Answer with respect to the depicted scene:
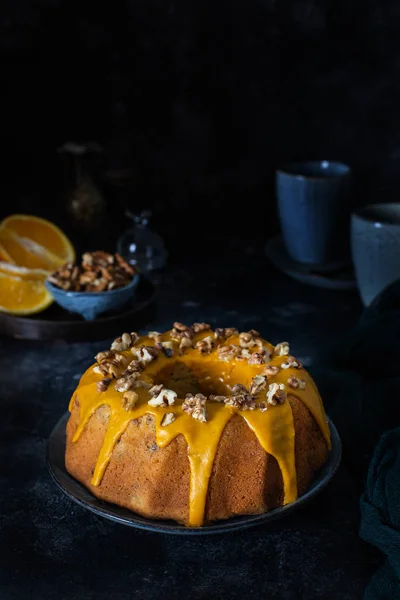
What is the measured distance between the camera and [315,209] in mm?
1501

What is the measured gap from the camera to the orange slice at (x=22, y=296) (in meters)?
1.31

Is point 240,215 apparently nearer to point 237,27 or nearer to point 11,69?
point 237,27

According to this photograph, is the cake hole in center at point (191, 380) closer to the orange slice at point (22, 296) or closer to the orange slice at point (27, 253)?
the orange slice at point (22, 296)

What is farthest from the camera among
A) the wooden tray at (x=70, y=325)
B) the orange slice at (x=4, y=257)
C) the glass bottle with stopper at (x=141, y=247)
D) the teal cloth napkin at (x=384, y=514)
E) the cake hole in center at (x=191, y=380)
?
the glass bottle with stopper at (x=141, y=247)

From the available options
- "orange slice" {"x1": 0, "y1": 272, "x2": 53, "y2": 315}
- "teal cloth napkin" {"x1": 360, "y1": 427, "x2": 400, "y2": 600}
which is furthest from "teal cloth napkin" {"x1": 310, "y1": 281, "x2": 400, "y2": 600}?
"orange slice" {"x1": 0, "y1": 272, "x2": 53, "y2": 315}

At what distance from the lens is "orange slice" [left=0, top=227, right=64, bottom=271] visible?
1448 millimetres

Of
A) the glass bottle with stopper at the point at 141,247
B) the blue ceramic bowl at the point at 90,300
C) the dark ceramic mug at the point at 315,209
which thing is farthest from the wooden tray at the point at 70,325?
the dark ceramic mug at the point at 315,209

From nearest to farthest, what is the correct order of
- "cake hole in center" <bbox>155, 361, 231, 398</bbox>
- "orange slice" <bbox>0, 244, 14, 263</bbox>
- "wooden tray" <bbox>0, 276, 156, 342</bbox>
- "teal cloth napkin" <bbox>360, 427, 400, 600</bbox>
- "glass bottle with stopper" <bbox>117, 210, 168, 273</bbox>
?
"teal cloth napkin" <bbox>360, 427, 400, 600</bbox> < "cake hole in center" <bbox>155, 361, 231, 398</bbox> < "wooden tray" <bbox>0, 276, 156, 342</bbox> < "orange slice" <bbox>0, 244, 14, 263</bbox> < "glass bottle with stopper" <bbox>117, 210, 168, 273</bbox>

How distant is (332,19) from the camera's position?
161 centimetres

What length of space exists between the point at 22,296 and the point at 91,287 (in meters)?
0.13

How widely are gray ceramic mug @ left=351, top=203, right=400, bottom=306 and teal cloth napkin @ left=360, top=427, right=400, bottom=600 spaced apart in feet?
1.81

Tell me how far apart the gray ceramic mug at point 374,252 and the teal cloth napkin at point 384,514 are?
551 millimetres

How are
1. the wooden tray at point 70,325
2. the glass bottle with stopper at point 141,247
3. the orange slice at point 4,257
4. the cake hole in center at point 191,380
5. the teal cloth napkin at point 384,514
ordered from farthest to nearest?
1. the glass bottle with stopper at point 141,247
2. the orange slice at point 4,257
3. the wooden tray at point 70,325
4. the cake hole in center at point 191,380
5. the teal cloth napkin at point 384,514

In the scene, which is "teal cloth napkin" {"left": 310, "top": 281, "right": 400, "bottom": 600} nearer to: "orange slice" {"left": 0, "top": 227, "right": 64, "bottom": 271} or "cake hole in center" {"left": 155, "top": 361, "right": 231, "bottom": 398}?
"cake hole in center" {"left": 155, "top": 361, "right": 231, "bottom": 398}
